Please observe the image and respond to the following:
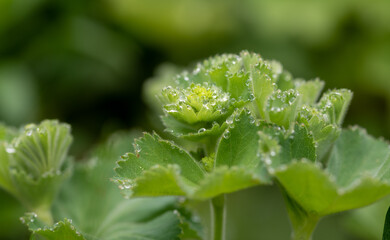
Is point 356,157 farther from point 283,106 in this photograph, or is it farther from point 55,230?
point 55,230

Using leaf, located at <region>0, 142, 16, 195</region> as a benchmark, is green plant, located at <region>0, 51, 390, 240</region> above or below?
below

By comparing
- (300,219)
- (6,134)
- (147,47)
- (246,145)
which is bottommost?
(300,219)

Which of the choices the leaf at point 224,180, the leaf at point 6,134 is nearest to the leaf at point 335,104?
the leaf at point 224,180

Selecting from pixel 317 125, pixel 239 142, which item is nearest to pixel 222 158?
pixel 239 142

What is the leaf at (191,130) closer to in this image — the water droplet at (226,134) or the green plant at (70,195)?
the water droplet at (226,134)

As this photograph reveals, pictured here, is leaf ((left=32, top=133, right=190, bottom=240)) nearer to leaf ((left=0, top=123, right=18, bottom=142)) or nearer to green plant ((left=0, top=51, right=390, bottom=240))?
green plant ((left=0, top=51, right=390, bottom=240))

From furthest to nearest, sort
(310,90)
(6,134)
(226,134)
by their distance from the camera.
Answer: (6,134), (310,90), (226,134)

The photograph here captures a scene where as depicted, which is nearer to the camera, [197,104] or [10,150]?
[197,104]

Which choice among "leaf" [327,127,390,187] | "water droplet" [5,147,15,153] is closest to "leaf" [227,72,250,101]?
"leaf" [327,127,390,187]

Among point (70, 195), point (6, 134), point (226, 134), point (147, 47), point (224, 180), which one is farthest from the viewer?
point (147, 47)

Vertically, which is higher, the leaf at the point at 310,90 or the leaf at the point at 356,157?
the leaf at the point at 310,90
